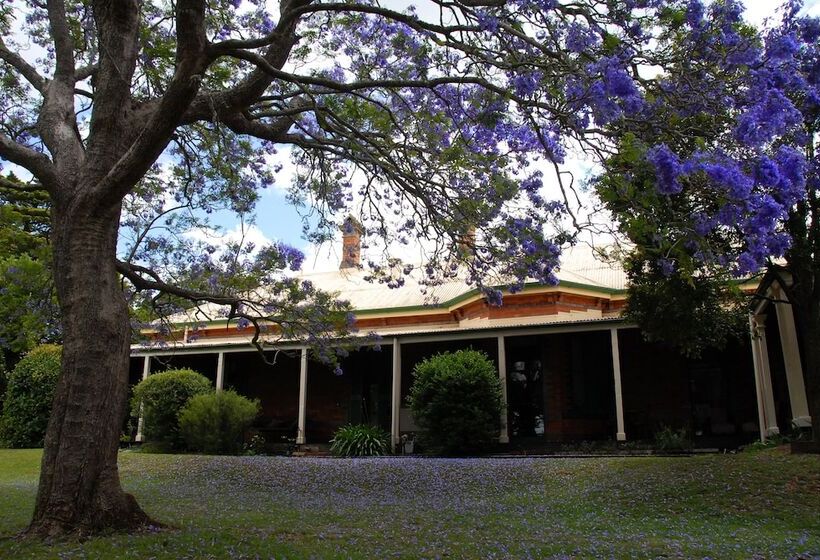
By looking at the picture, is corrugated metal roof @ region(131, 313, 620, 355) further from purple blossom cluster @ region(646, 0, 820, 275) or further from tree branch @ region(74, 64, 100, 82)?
purple blossom cluster @ region(646, 0, 820, 275)

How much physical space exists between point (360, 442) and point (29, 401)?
9.58 metres

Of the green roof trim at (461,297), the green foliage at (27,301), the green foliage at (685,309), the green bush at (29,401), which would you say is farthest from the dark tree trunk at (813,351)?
the green bush at (29,401)

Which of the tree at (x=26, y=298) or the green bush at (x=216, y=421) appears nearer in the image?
the tree at (x=26, y=298)

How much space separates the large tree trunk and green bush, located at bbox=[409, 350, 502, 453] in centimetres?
970

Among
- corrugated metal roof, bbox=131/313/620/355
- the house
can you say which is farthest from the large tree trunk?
the house

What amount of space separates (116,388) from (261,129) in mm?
3891

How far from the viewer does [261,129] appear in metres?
9.30

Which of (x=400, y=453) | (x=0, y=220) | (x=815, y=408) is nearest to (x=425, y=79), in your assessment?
(x=815, y=408)

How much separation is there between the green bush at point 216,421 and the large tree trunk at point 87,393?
10.9 m

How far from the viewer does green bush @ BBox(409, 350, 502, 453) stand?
1603cm

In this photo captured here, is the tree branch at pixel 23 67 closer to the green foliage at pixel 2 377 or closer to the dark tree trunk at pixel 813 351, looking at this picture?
the dark tree trunk at pixel 813 351

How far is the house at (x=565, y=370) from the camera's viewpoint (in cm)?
1686

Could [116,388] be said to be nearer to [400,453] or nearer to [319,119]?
[319,119]

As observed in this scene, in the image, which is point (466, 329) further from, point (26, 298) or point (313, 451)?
point (26, 298)
